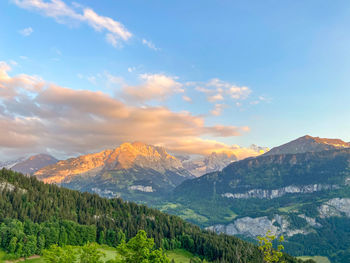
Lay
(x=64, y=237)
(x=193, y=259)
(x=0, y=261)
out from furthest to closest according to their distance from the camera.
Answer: (x=193, y=259), (x=64, y=237), (x=0, y=261)

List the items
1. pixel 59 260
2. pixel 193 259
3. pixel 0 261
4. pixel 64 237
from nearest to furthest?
1. pixel 59 260
2. pixel 0 261
3. pixel 64 237
4. pixel 193 259

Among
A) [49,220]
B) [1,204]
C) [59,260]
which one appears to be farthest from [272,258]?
[1,204]

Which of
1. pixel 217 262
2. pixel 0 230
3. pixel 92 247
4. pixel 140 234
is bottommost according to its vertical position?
pixel 217 262

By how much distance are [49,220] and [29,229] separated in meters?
25.0

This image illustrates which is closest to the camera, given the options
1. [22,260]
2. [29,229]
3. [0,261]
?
[0,261]

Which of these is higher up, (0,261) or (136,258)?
(136,258)

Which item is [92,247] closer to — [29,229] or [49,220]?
[29,229]

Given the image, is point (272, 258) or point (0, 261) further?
point (0, 261)

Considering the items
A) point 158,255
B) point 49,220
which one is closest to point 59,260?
point 158,255

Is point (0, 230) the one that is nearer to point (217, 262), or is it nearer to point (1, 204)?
point (1, 204)

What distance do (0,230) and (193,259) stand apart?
118938mm

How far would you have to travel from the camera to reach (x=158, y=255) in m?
70.2

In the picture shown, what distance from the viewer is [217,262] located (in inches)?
7653

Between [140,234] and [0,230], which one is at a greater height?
[140,234]
